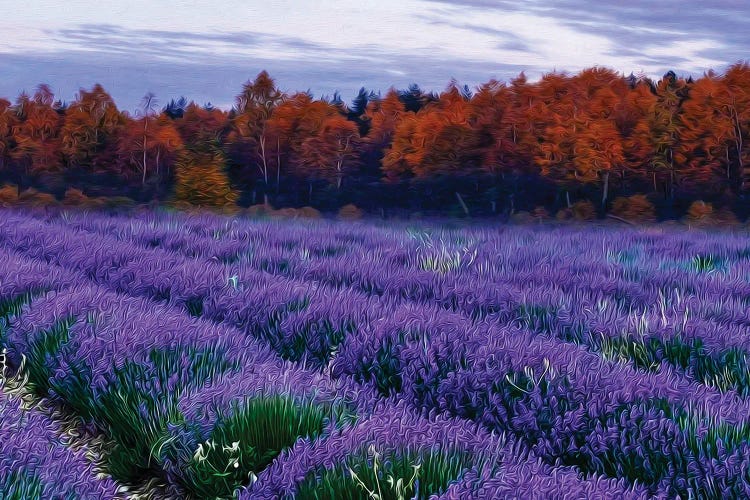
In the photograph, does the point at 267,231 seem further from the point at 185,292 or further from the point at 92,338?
the point at 92,338

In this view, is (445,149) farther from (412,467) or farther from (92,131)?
(412,467)

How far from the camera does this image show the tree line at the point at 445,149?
38500 mm

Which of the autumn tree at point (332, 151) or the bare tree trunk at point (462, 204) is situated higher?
the autumn tree at point (332, 151)

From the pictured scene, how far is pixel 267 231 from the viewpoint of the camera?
10.5 m

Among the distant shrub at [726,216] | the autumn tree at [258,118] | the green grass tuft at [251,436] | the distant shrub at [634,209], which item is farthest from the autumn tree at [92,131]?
the green grass tuft at [251,436]

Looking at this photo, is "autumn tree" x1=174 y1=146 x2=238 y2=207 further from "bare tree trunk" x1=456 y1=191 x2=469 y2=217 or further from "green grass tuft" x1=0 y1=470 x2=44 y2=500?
"green grass tuft" x1=0 y1=470 x2=44 y2=500

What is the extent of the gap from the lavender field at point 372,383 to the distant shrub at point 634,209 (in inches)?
1133

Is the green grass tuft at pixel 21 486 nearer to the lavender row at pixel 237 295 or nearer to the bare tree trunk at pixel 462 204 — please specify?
the lavender row at pixel 237 295

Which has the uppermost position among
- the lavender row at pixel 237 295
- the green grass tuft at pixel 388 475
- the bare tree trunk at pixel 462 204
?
the green grass tuft at pixel 388 475

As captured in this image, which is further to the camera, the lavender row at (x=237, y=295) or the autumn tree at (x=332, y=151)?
the autumn tree at (x=332, y=151)

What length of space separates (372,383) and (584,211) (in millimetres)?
34045

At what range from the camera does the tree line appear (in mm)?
38500

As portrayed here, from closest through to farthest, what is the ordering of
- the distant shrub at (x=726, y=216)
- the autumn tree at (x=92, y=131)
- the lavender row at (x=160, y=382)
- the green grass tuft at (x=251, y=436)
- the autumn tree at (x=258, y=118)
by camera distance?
1. the green grass tuft at (x=251, y=436)
2. the lavender row at (x=160, y=382)
3. the distant shrub at (x=726, y=216)
4. the autumn tree at (x=258, y=118)
5. the autumn tree at (x=92, y=131)

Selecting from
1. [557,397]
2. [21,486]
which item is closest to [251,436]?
[21,486]
